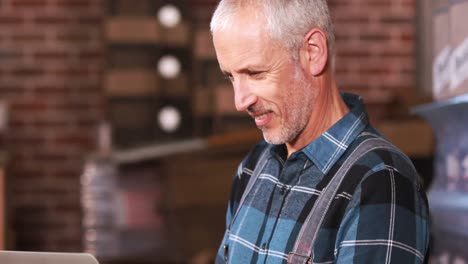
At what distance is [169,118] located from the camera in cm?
435

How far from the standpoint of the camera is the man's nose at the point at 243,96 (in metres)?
1.20

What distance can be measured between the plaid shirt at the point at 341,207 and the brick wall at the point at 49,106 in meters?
3.34

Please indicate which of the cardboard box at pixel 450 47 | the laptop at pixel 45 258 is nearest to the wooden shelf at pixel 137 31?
the cardboard box at pixel 450 47

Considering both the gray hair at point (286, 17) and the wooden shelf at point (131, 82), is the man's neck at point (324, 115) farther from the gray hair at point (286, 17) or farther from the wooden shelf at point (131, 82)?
the wooden shelf at point (131, 82)

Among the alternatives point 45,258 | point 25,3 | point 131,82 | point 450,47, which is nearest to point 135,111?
point 131,82

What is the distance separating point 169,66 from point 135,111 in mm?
279

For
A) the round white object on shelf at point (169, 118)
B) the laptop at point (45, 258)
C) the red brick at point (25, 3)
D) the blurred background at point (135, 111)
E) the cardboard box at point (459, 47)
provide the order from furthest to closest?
the red brick at point (25, 3)
the round white object on shelf at point (169, 118)
the blurred background at point (135, 111)
the cardboard box at point (459, 47)
the laptop at point (45, 258)

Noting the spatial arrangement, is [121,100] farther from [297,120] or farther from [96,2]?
[297,120]

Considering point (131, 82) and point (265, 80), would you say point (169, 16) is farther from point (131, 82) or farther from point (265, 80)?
point (265, 80)

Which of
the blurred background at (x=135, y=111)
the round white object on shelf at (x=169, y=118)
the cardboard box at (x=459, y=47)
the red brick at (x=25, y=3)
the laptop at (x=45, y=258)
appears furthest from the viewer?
the red brick at (x=25, y=3)

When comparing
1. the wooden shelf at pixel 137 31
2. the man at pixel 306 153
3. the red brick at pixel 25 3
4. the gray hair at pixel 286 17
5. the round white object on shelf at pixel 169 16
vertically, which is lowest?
the man at pixel 306 153

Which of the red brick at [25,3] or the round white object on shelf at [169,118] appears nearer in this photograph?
the round white object on shelf at [169,118]

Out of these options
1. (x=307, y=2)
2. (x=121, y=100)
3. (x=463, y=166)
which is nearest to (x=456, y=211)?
(x=463, y=166)

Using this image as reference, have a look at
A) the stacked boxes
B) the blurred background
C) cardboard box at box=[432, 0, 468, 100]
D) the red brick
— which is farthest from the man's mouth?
the red brick
